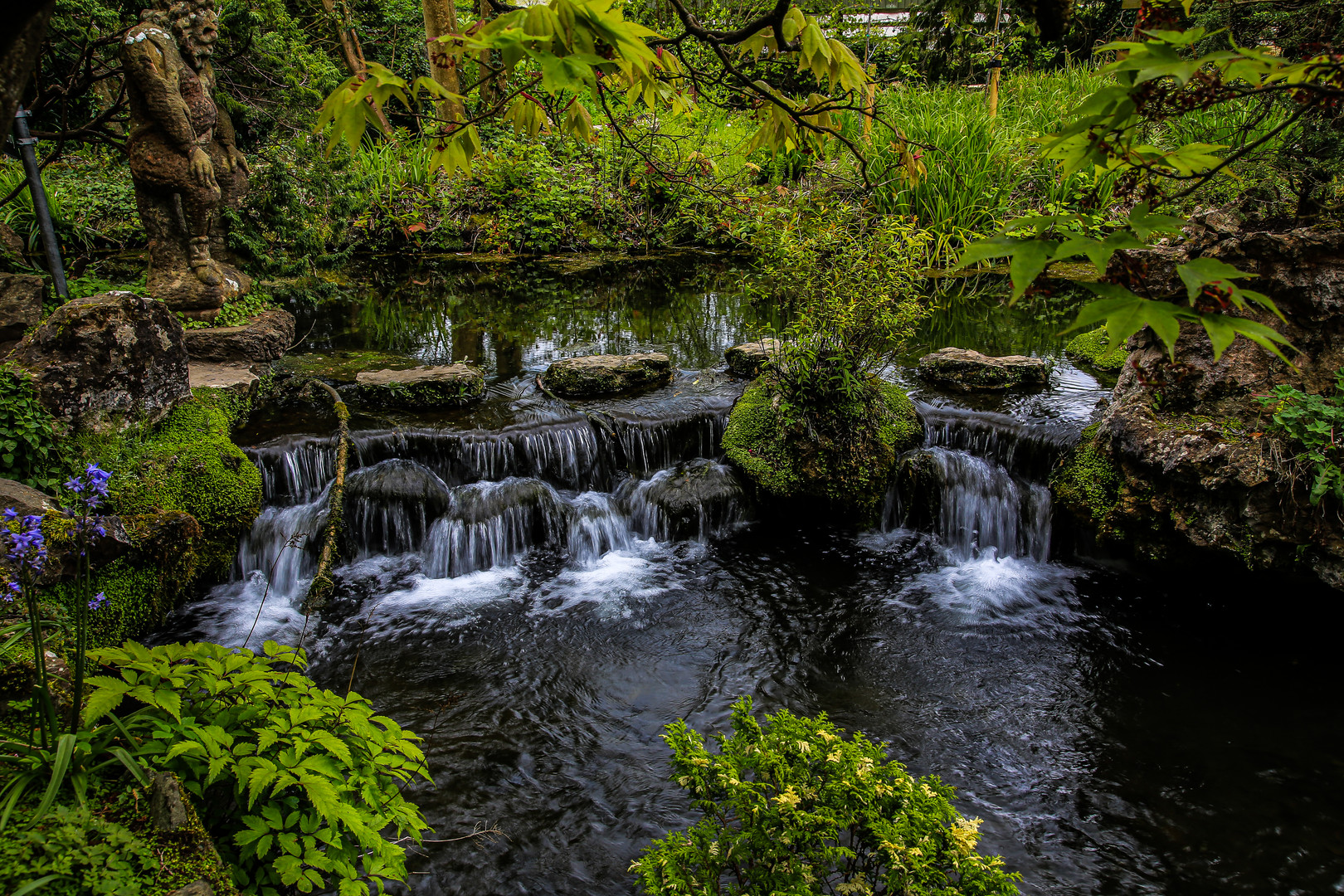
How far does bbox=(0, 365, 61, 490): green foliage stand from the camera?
460 centimetres

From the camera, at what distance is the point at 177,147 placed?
7.52m

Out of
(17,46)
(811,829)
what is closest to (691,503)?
(811,829)

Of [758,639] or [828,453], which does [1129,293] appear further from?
[828,453]

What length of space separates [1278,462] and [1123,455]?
1.05m

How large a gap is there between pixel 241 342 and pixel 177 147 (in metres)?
2.10

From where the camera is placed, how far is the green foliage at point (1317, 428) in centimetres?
464

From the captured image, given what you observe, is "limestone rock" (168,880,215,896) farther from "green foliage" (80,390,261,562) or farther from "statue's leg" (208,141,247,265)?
"statue's leg" (208,141,247,265)

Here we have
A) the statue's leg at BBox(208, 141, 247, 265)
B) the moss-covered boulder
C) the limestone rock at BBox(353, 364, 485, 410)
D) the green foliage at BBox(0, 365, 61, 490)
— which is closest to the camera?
the green foliage at BBox(0, 365, 61, 490)

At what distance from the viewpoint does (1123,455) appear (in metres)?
5.81

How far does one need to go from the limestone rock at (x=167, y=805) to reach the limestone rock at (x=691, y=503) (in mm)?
4905

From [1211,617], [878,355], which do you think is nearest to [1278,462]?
[1211,617]

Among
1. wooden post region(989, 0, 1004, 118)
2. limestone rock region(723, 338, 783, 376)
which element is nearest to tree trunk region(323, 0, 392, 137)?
limestone rock region(723, 338, 783, 376)

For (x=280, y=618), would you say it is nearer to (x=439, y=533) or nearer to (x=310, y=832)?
(x=439, y=533)

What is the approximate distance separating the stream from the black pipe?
89.9 inches
